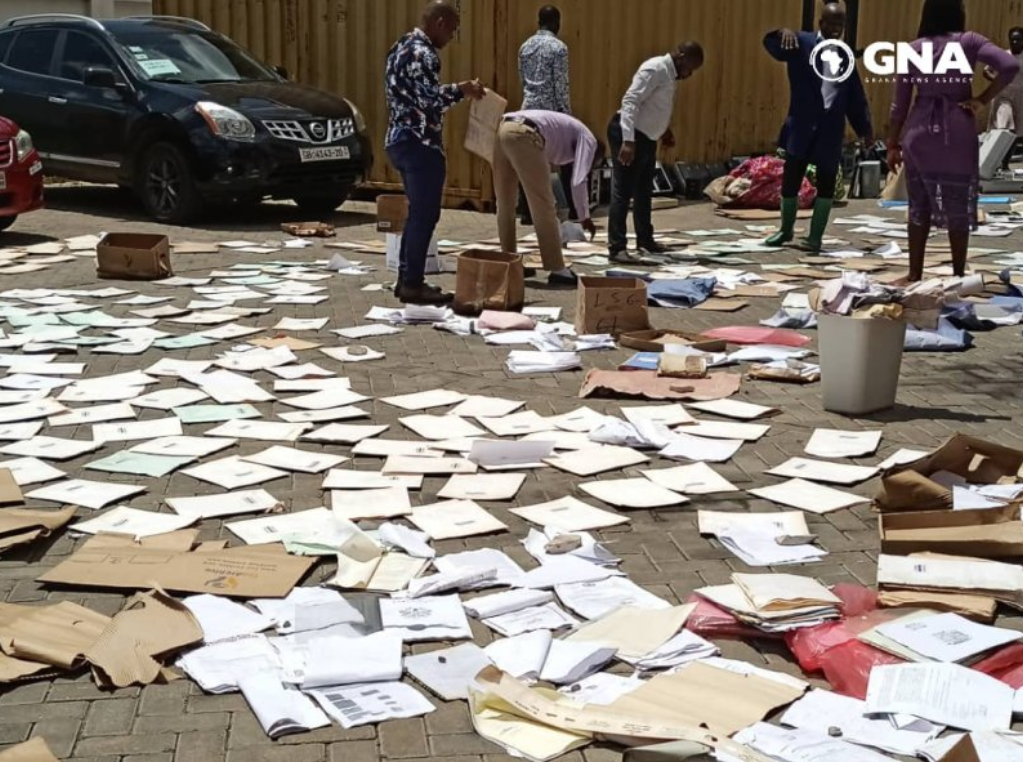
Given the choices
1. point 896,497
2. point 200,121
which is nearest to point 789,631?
point 896,497

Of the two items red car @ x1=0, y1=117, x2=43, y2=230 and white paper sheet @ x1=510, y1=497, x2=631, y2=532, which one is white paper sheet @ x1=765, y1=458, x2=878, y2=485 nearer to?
white paper sheet @ x1=510, y1=497, x2=631, y2=532

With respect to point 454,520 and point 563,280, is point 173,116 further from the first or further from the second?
point 454,520

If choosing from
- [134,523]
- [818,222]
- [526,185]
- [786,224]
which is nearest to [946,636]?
[134,523]

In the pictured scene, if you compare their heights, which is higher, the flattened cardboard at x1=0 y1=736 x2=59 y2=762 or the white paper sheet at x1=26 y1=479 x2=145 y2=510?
the white paper sheet at x1=26 y1=479 x2=145 y2=510

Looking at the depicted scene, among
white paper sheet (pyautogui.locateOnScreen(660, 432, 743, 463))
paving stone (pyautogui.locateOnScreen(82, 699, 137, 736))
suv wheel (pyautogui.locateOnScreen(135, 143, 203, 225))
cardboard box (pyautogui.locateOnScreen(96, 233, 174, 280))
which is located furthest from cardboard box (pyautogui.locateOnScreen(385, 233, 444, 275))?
paving stone (pyautogui.locateOnScreen(82, 699, 137, 736))

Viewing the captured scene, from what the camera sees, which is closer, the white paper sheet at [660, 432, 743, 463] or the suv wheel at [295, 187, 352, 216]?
the white paper sheet at [660, 432, 743, 463]

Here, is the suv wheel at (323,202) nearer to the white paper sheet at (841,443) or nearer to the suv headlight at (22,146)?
the suv headlight at (22,146)

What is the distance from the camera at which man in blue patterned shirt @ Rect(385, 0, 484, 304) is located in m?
7.55

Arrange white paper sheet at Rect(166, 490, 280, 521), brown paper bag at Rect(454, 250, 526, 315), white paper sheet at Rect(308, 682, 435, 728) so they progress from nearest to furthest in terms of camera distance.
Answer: white paper sheet at Rect(308, 682, 435, 728), white paper sheet at Rect(166, 490, 280, 521), brown paper bag at Rect(454, 250, 526, 315)

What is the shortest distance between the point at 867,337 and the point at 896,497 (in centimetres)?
132

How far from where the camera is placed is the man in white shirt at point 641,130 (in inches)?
369

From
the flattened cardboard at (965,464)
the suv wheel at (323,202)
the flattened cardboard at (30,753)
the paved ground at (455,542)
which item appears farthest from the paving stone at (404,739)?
the suv wheel at (323,202)

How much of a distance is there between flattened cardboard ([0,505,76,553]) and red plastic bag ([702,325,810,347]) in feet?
12.5

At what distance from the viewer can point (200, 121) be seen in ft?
36.6
